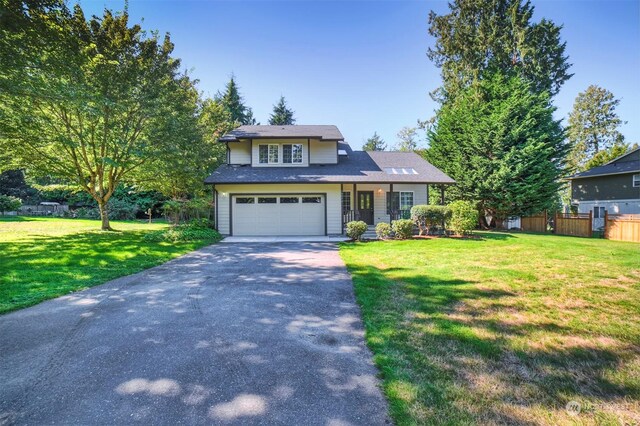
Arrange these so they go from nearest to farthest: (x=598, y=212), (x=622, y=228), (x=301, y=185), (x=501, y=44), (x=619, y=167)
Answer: (x=622, y=228)
(x=301, y=185)
(x=501, y=44)
(x=619, y=167)
(x=598, y=212)

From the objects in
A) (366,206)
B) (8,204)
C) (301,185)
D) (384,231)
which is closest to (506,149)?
(366,206)

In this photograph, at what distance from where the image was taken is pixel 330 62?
15805 millimetres

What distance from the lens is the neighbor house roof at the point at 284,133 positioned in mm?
15648

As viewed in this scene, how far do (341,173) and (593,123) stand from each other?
4239cm

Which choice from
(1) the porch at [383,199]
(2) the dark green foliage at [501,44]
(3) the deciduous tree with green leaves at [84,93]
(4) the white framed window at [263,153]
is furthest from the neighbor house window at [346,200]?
(2) the dark green foliage at [501,44]

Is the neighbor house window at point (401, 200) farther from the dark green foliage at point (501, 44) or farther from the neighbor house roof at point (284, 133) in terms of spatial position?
the dark green foliage at point (501, 44)

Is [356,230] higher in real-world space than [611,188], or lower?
lower

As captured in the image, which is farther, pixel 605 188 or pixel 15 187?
pixel 15 187

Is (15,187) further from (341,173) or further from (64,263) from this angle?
(341,173)

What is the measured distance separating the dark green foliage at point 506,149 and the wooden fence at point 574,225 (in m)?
1.23

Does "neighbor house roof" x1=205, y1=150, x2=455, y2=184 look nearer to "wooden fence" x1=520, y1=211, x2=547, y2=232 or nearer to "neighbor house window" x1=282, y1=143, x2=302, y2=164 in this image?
"neighbor house window" x1=282, y1=143, x2=302, y2=164

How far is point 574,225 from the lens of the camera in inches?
645

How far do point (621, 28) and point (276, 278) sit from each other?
18.3 metres

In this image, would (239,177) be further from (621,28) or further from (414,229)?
(621,28)
